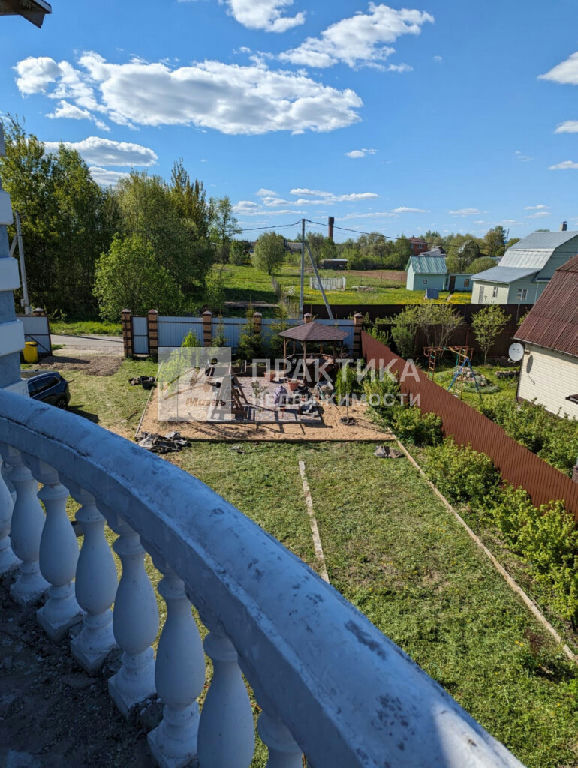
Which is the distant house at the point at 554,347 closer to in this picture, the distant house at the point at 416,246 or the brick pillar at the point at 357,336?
the brick pillar at the point at 357,336

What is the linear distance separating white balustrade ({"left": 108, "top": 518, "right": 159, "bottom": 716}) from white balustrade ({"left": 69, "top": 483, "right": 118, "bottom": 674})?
0.19 meters

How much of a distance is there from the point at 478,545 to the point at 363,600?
2439mm

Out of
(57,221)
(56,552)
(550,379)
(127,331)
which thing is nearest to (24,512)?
(56,552)

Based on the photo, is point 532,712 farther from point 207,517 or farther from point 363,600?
point 207,517

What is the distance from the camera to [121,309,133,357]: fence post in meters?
19.1

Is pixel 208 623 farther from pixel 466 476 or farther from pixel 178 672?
pixel 466 476

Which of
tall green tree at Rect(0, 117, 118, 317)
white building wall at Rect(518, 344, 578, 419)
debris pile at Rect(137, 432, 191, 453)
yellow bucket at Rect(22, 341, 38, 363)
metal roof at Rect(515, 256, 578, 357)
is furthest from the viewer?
tall green tree at Rect(0, 117, 118, 317)

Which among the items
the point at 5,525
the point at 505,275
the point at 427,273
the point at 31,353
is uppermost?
the point at 427,273

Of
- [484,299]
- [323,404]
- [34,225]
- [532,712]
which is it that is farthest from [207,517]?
[484,299]

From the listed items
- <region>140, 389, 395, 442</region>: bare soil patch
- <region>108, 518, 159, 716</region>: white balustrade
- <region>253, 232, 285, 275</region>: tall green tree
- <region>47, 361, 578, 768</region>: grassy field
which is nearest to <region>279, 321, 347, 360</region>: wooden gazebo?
<region>140, 389, 395, 442</region>: bare soil patch

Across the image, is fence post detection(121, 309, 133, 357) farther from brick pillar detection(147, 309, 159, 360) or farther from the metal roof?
the metal roof

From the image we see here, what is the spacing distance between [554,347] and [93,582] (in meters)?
14.8

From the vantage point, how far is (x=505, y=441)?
888 centimetres

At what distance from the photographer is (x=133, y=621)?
1490 millimetres
